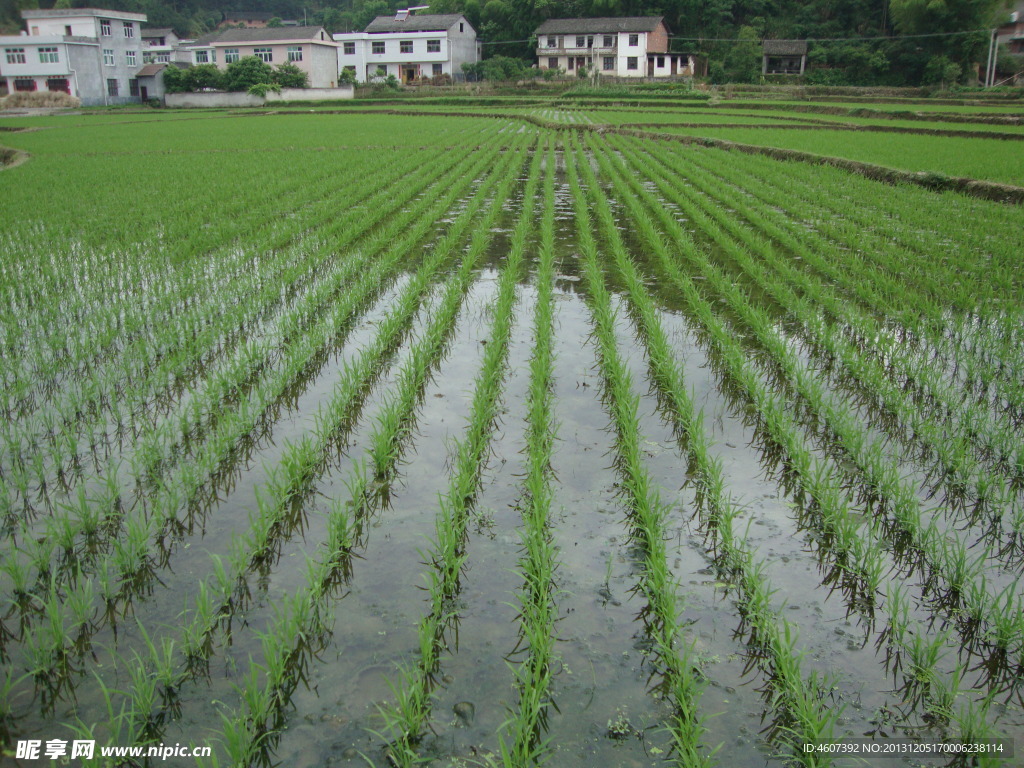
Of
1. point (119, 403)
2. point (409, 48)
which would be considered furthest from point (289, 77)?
point (119, 403)

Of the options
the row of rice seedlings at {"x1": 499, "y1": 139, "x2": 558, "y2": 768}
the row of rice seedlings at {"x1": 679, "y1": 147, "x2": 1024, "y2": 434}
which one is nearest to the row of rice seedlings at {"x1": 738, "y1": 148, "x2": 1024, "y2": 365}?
the row of rice seedlings at {"x1": 679, "y1": 147, "x2": 1024, "y2": 434}

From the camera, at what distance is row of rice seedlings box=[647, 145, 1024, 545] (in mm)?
3650

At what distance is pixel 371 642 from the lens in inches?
111

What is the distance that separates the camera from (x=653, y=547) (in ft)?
10.4

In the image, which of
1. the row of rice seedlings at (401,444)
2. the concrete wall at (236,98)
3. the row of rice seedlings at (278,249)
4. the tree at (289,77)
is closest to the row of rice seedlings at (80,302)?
the row of rice seedlings at (278,249)

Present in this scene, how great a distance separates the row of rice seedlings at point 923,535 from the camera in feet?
9.10

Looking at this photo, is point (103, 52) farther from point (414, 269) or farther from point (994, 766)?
point (994, 766)

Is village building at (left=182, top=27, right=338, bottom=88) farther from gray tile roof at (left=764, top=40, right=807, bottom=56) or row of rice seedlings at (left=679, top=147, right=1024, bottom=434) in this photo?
row of rice seedlings at (left=679, top=147, right=1024, bottom=434)

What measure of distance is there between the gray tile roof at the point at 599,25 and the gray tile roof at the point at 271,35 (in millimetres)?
15163

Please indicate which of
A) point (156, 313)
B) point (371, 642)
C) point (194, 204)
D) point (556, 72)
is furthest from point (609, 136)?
point (556, 72)

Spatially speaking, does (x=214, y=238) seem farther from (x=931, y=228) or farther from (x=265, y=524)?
(x=931, y=228)

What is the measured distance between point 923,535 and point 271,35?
55807 millimetres

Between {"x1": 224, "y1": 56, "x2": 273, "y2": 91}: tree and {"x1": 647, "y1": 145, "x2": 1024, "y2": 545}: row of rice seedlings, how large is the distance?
144 feet

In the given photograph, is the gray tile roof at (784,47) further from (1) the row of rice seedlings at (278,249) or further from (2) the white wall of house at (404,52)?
(1) the row of rice seedlings at (278,249)
